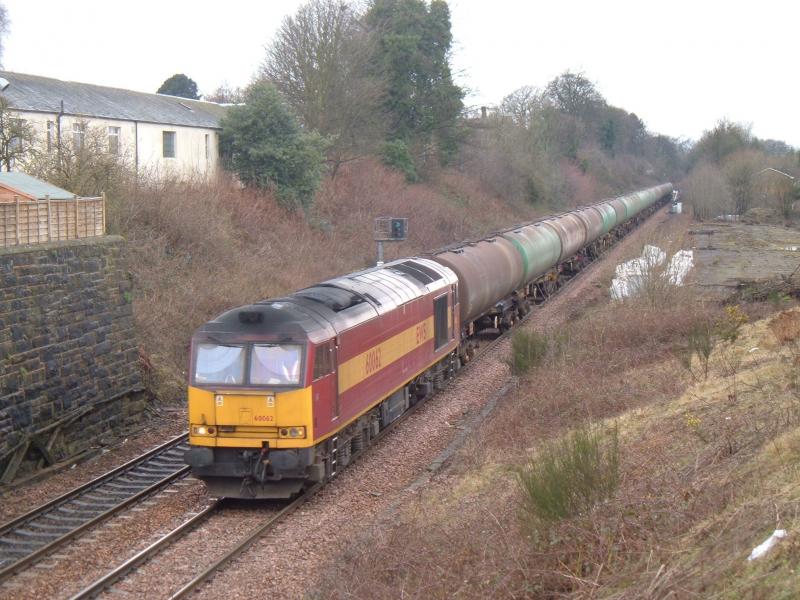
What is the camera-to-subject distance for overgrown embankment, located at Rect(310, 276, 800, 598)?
6.92 meters

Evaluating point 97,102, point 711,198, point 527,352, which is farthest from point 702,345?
point 711,198

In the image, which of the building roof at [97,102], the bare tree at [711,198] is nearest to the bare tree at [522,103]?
the bare tree at [711,198]

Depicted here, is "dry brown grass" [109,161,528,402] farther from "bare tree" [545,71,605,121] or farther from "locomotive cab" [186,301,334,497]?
"bare tree" [545,71,605,121]

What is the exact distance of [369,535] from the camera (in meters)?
10.3

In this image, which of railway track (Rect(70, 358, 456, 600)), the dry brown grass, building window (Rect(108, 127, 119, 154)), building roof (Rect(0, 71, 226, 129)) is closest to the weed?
railway track (Rect(70, 358, 456, 600))

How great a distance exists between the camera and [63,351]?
15500mm

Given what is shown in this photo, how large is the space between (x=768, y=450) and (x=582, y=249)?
3271 cm

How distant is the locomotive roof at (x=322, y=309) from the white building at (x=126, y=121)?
37.8 ft

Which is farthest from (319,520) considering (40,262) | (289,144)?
(289,144)

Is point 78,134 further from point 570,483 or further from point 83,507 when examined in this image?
point 570,483

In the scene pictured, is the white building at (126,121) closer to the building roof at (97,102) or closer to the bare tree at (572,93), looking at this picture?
the building roof at (97,102)

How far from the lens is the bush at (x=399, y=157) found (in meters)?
49.4

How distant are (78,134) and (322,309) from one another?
52.4ft

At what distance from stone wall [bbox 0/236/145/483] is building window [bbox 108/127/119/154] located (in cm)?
930
